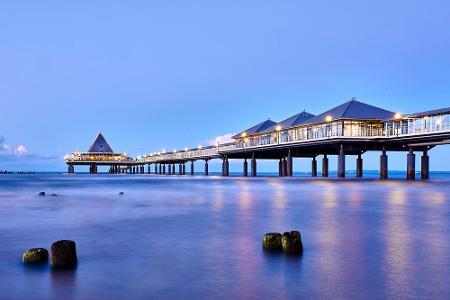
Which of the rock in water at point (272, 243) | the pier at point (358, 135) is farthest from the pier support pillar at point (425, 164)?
the rock in water at point (272, 243)

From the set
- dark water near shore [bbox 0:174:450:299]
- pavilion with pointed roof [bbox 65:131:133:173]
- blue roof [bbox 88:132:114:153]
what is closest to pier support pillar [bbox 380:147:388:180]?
dark water near shore [bbox 0:174:450:299]

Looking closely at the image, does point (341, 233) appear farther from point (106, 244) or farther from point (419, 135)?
point (419, 135)

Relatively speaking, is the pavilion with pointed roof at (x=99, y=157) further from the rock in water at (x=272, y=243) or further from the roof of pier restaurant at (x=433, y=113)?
the rock in water at (x=272, y=243)

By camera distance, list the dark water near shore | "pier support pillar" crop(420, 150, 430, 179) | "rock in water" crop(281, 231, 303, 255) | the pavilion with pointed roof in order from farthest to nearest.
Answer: the pavilion with pointed roof, "pier support pillar" crop(420, 150, 430, 179), "rock in water" crop(281, 231, 303, 255), the dark water near shore

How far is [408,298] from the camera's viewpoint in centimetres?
729

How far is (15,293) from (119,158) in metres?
181

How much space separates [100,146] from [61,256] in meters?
185

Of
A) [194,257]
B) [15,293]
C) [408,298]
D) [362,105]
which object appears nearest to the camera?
[408,298]

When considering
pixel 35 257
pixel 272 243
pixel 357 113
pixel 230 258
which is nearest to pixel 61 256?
pixel 35 257

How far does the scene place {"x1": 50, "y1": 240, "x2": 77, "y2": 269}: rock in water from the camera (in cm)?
950

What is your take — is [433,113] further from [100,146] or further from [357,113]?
[100,146]

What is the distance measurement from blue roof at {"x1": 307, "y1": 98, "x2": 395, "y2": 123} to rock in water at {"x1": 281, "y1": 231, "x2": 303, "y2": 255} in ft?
168

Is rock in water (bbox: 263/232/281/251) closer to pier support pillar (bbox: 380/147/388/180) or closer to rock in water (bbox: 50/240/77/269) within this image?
rock in water (bbox: 50/240/77/269)

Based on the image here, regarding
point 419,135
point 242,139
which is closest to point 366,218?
point 419,135
